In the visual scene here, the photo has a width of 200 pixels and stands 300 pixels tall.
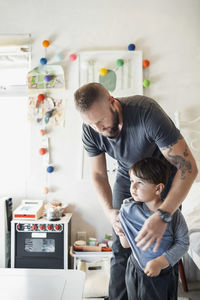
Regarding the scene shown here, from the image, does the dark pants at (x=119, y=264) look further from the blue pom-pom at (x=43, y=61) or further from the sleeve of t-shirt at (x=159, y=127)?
the blue pom-pom at (x=43, y=61)

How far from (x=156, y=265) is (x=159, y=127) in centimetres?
54

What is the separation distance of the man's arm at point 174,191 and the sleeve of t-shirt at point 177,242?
14 cm

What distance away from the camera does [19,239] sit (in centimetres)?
228

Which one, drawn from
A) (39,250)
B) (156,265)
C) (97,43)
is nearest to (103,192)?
(156,265)

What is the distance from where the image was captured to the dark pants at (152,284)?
111 centimetres

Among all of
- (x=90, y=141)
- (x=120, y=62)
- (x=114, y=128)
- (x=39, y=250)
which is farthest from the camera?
(x=120, y=62)

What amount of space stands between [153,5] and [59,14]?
0.89 m

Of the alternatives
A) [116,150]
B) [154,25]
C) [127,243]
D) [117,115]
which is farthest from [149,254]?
[154,25]

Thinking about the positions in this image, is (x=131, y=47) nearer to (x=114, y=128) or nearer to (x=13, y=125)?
(x=13, y=125)

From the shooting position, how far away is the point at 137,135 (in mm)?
1189

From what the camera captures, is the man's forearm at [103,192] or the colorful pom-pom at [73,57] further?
the colorful pom-pom at [73,57]

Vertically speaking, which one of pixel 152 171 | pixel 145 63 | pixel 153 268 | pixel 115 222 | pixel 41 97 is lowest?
pixel 153 268

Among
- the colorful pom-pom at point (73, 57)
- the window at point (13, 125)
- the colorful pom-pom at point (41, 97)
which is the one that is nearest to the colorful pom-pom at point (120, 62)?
the colorful pom-pom at point (73, 57)

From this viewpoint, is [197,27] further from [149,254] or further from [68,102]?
[149,254]
